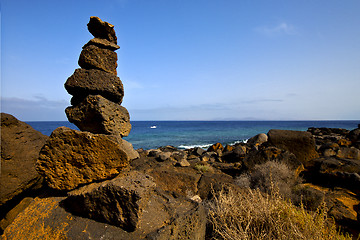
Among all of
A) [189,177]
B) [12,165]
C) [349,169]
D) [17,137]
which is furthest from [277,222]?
[349,169]

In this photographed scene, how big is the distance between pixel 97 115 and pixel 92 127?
1.30 feet

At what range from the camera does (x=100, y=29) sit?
4184mm

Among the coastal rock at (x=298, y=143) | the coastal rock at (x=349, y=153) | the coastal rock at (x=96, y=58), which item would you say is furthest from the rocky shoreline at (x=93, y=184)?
the coastal rock at (x=349, y=153)

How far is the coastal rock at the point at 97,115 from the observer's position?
3.78 m

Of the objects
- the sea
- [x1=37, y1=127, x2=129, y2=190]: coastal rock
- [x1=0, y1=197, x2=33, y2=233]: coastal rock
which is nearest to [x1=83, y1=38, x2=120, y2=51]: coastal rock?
[x1=37, y1=127, x2=129, y2=190]: coastal rock

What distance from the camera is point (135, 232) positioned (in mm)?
2664

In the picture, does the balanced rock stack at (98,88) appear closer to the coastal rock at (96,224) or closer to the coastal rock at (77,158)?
the coastal rock at (77,158)

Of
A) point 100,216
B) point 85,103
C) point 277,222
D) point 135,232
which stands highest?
point 85,103

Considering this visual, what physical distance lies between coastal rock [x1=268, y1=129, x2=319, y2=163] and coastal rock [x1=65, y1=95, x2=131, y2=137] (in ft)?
29.2

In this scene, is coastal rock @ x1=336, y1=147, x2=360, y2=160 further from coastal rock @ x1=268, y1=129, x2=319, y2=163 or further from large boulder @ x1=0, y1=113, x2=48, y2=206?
large boulder @ x1=0, y1=113, x2=48, y2=206

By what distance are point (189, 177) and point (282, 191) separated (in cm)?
310

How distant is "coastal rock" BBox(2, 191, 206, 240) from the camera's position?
8.54 ft

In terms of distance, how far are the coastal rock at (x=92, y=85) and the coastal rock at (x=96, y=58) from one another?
0.16m

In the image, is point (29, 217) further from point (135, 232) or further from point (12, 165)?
point (135, 232)
